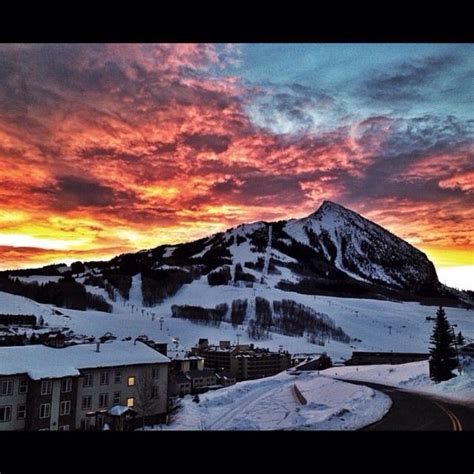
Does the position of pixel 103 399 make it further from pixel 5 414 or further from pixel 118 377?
pixel 5 414

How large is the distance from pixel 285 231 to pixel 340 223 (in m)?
0.66

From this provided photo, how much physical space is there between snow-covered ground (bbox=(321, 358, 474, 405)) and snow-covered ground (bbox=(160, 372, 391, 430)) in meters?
0.21

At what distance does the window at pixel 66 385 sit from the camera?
138 inches

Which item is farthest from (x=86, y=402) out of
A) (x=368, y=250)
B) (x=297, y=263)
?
(x=368, y=250)

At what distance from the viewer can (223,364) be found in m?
4.52

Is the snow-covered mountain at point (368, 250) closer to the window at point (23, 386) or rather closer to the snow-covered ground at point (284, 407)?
the snow-covered ground at point (284, 407)

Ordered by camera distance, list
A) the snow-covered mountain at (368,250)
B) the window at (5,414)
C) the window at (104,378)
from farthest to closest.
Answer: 1. the snow-covered mountain at (368,250)
2. the window at (104,378)
3. the window at (5,414)

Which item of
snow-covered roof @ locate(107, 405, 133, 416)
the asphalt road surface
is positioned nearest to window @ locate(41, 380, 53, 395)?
snow-covered roof @ locate(107, 405, 133, 416)

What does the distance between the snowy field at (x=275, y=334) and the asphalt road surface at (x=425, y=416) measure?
836mm

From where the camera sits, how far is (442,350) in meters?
4.08

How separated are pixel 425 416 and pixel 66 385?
2.67m

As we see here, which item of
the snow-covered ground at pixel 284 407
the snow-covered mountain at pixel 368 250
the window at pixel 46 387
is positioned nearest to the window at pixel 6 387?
the window at pixel 46 387
